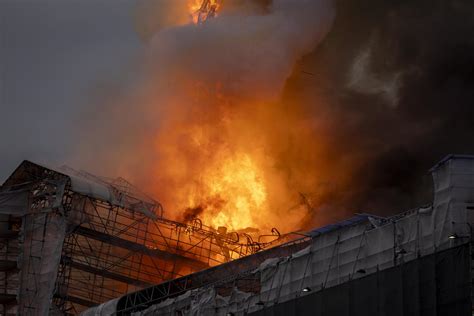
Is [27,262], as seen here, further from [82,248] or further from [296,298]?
→ [296,298]

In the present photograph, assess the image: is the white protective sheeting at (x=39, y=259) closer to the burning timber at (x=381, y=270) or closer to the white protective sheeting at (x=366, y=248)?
the white protective sheeting at (x=366, y=248)

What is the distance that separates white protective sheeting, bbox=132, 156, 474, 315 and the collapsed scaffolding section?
16.9 meters

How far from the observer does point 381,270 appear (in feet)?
160

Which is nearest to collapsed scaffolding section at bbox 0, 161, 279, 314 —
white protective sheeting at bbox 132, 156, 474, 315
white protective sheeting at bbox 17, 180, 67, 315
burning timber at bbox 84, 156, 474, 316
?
white protective sheeting at bbox 17, 180, 67, 315

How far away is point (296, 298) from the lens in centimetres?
5494

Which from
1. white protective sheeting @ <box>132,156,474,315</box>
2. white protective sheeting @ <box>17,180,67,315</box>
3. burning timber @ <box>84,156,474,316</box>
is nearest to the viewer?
burning timber @ <box>84,156,474,316</box>

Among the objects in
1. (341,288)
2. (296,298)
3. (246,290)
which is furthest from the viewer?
(246,290)

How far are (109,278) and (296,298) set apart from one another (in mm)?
32149

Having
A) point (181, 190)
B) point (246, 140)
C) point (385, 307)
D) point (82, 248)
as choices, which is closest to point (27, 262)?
point (82, 248)

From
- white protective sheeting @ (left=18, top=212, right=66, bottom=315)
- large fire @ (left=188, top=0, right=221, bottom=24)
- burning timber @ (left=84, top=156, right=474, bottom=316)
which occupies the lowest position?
burning timber @ (left=84, top=156, right=474, bottom=316)

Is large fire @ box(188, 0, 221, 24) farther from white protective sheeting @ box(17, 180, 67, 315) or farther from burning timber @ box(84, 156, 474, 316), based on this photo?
burning timber @ box(84, 156, 474, 316)

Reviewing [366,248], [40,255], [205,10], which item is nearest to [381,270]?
[366,248]

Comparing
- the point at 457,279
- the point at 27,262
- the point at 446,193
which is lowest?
the point at 457,279

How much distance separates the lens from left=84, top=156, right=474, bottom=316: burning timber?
145 ft
